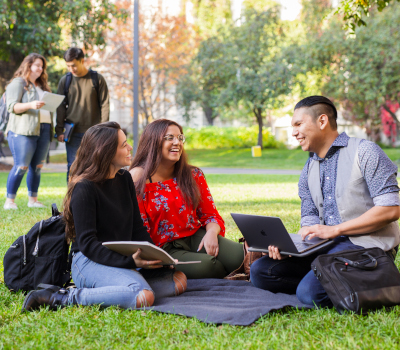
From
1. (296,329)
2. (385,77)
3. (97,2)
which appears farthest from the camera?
(385,77)

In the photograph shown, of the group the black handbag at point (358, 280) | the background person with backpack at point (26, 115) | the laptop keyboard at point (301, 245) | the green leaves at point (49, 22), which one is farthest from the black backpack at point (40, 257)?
the green leaves at point (49, 22)

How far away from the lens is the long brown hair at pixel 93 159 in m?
3.33

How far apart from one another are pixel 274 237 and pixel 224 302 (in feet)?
1.83

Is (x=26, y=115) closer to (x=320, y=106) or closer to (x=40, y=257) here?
(x=40, y=257)

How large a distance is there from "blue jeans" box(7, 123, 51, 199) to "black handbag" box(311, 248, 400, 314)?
5.16 meters

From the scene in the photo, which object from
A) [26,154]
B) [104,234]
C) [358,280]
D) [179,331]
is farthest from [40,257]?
[26,154]

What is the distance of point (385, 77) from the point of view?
21.6 meters

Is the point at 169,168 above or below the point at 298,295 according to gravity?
above

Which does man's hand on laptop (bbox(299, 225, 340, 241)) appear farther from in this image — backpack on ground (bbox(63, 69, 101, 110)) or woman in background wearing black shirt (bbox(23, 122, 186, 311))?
backpack on ground (bbox(63, 69, 101, 110))

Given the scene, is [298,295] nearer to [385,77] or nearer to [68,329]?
[68,329]

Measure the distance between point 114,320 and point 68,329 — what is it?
266 millimetres

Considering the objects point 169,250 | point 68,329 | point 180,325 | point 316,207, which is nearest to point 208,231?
point 169,250

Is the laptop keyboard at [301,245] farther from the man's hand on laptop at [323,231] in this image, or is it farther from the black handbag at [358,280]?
the black handbag at [358,280]

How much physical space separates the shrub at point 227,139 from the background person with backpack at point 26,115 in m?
23.4
